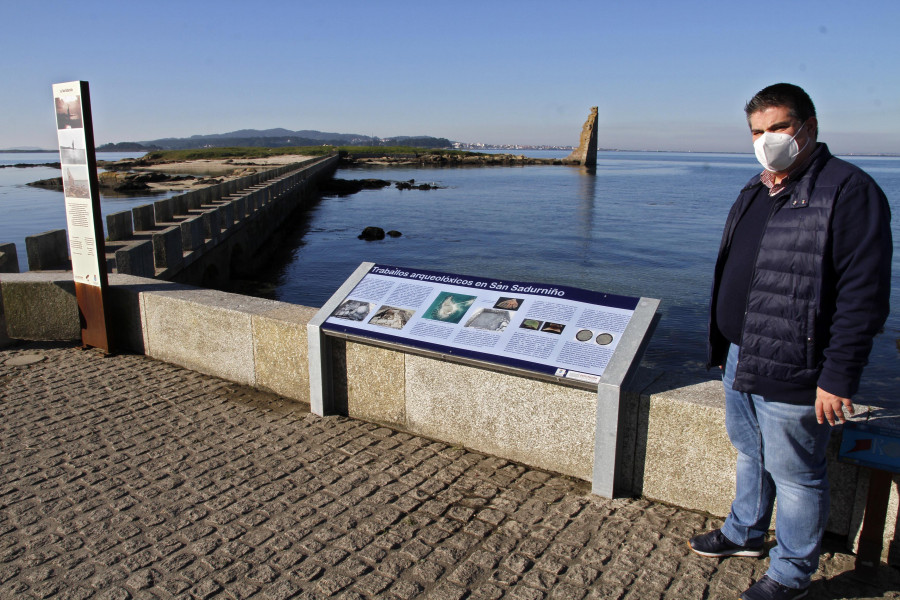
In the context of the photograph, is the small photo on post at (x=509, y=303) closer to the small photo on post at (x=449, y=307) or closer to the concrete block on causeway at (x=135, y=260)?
the small photo on post at (x=449, y=307)

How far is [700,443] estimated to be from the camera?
3432 mm

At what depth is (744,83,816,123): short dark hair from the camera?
257 cm

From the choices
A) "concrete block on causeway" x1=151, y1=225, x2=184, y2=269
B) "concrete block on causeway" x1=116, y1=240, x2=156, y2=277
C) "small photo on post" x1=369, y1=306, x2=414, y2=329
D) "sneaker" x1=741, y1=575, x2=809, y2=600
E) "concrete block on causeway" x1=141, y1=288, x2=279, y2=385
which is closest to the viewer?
"sneaker" x1=741, y1=575, x2=809, y2=600

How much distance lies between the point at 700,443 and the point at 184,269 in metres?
10.2

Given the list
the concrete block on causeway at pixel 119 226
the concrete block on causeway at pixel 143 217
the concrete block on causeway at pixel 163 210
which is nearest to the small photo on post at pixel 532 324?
the concrete block on causeway at pixel 119 226

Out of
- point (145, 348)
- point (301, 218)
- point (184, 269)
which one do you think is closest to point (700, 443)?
point (145, 348)

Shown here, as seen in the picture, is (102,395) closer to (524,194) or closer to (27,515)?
(27,515)

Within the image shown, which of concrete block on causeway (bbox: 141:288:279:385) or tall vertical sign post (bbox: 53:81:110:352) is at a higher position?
tall vertical sign post (bbox: 53:81:110:352)

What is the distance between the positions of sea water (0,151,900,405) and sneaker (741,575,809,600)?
7.43 m

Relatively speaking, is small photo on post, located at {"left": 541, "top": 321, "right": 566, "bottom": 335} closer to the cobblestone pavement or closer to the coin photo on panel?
the coin photo on panel

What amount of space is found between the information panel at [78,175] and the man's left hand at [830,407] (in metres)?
5.95

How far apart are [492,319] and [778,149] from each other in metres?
2.00

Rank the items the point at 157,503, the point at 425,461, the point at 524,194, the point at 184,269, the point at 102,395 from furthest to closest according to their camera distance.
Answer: the point at 524,194 → the point at 184,269 → the point at 102,395 → the point at 425,461 → the point at 157,503

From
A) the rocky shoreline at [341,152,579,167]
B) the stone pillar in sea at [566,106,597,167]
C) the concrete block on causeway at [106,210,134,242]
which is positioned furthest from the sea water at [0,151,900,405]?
the stone pillar in sea at [566,106,597,167]
